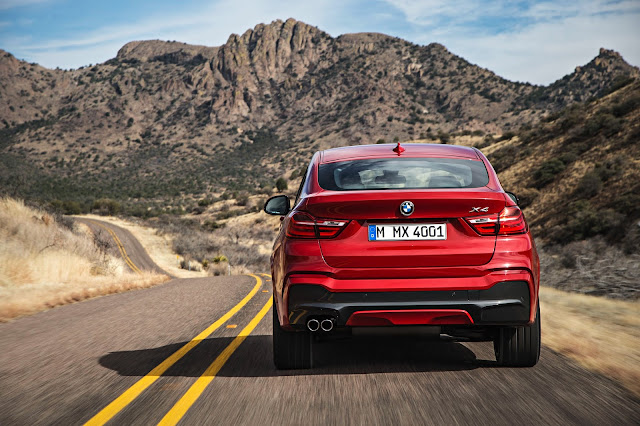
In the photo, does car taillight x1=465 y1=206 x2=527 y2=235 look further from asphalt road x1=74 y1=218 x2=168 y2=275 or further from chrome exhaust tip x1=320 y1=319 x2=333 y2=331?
asphalt road x1=74 y1=218 x2=168 y2=275

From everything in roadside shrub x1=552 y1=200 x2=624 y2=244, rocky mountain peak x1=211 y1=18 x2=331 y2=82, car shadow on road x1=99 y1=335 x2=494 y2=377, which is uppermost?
rocky mountain peak x1=211 y1=18 x2=331 y2=82

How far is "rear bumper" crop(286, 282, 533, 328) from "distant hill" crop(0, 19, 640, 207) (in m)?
80.8

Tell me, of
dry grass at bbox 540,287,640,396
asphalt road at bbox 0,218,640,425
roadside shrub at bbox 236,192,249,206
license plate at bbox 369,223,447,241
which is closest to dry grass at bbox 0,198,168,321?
asphalt road at bbox 0,218,640,425

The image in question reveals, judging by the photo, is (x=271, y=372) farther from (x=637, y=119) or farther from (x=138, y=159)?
(x=138, y=159)

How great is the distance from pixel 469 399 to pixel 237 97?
141 meters

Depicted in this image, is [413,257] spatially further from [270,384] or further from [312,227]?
[270,384]

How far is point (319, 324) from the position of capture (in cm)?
423

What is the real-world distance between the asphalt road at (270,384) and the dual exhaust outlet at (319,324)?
1.29 ft

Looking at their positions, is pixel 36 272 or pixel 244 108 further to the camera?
pixel 244 108

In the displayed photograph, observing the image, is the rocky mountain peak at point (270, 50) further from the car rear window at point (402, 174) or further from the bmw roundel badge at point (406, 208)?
the bmw roundel badge at point (406, 208)

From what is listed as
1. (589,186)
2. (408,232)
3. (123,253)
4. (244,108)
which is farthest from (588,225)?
(244,108)

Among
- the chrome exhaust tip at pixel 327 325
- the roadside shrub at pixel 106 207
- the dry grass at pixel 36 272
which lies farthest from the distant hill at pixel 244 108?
the chrome exhaust tip at pixel 327 325

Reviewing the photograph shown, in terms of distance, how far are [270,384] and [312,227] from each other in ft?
4.33

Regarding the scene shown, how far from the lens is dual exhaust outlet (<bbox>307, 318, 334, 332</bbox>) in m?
4.21
